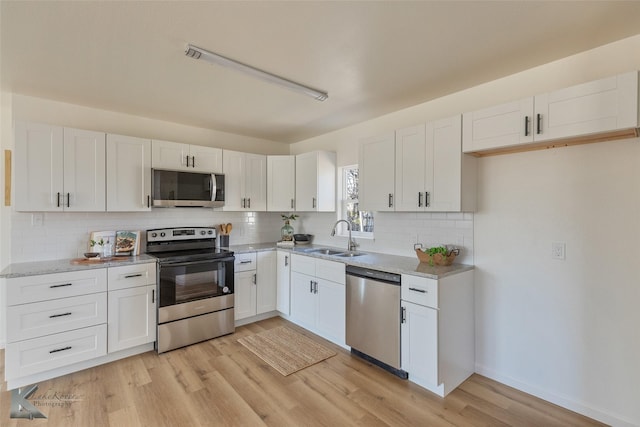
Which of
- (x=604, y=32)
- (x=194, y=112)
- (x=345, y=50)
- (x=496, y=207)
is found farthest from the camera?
(x=194, y=112)

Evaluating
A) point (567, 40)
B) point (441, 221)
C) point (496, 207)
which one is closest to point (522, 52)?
point (567, 40)

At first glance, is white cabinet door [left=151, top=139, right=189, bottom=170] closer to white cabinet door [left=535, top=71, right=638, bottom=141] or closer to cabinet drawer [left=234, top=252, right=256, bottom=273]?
cabinet drawer [left=234, top=252, right=256, bottom=273]

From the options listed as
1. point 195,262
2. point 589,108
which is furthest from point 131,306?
point 589,108

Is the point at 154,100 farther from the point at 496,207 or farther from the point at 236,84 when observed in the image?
the point at 496,207

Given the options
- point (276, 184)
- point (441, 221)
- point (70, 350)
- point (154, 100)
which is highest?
point (154, 100)

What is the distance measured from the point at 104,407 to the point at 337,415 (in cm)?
171

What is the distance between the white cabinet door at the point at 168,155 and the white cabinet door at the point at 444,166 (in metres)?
2.73

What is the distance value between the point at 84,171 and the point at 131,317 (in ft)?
4.96

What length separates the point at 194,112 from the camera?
11.3ft

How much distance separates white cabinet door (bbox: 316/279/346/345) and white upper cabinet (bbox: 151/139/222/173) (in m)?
1.98

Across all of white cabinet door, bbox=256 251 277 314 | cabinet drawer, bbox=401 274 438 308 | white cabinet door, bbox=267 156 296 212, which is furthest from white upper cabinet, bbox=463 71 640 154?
white cabinet door, bbox=256 251 277 314

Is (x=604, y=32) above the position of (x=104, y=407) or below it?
above

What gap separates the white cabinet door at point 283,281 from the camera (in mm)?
3887

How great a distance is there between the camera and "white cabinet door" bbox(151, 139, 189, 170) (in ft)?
11.2
